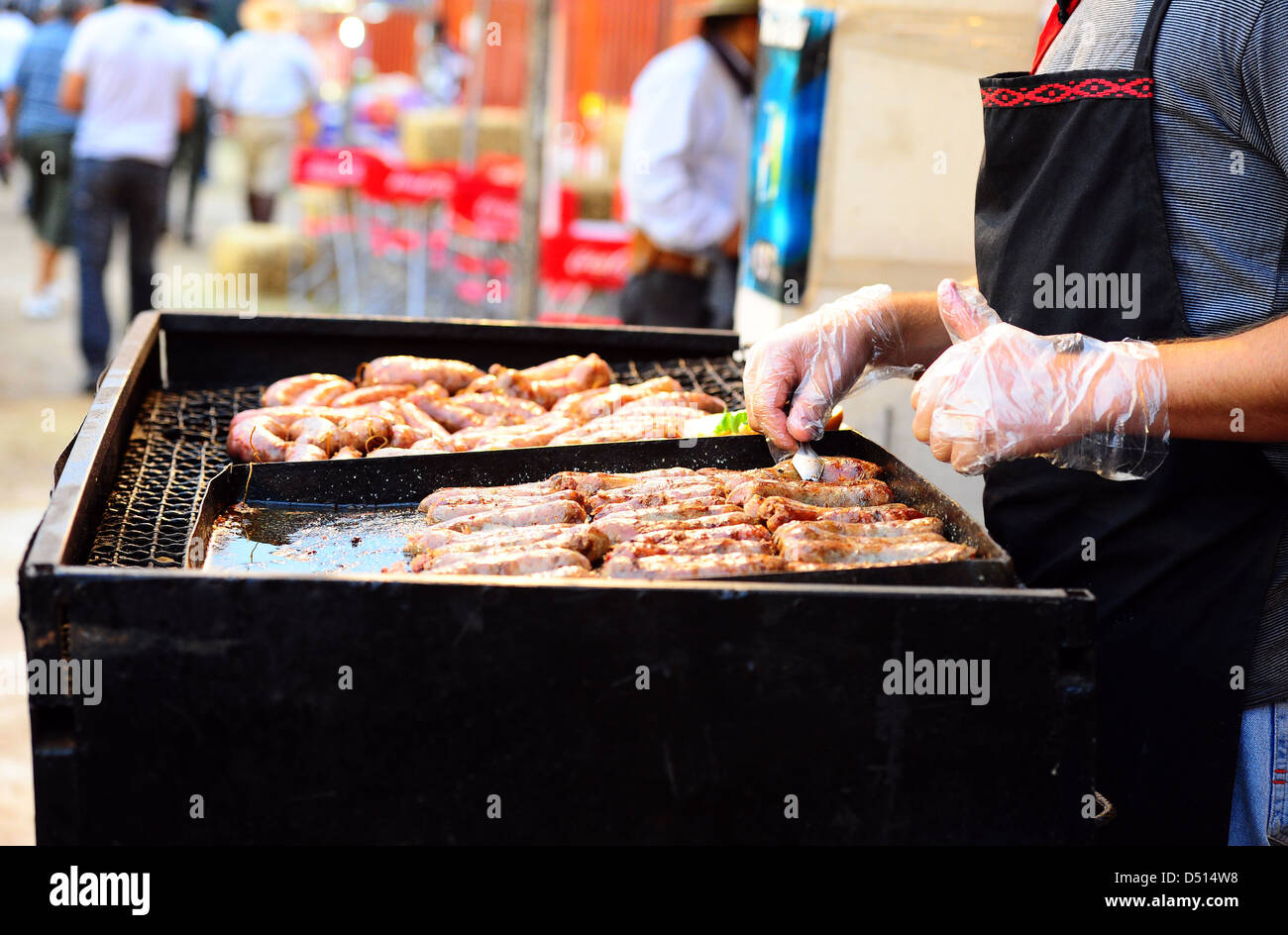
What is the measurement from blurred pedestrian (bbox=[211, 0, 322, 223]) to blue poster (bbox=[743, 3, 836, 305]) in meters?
10.8

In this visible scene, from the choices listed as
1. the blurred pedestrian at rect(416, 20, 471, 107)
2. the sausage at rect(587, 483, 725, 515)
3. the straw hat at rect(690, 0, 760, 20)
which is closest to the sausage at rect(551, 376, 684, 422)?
the sausage at rect(587, 483, 725, 515)

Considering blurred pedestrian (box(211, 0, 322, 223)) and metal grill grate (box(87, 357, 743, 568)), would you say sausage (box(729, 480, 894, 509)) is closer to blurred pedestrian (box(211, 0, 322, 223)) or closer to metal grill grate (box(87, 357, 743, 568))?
metal grill grate (box(87, 357, 743, 568))

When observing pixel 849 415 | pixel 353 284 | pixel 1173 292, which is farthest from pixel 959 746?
pixel 353 284

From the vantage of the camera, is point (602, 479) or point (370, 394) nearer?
point (602, 479)

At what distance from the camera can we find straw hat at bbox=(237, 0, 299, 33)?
15.4 metres

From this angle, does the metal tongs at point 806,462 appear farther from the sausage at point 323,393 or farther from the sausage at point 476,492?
the sausage at point 323,393

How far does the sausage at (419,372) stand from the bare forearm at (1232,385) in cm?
252

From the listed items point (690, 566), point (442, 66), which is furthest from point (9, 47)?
point (690, 566)

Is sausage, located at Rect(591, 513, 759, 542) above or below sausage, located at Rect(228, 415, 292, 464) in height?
below

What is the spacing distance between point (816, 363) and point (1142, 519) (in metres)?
0.88

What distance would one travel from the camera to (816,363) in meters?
3.10

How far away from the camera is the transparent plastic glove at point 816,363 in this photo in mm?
3080

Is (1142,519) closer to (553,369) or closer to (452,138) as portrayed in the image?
(553,369)

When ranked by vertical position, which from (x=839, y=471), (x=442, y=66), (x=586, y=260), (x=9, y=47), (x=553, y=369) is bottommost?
(x=839, y=471)
